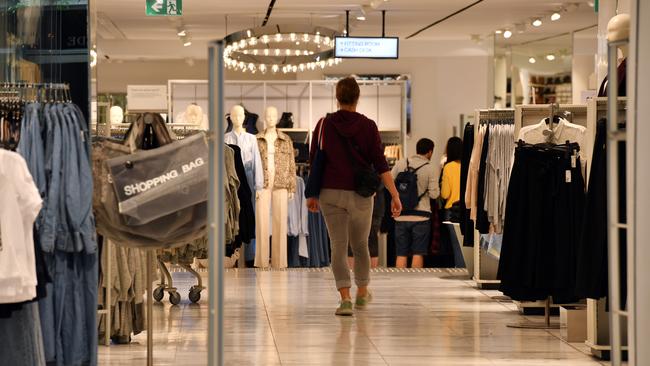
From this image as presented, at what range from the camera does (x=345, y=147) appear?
27.0ft

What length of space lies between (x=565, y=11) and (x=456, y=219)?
3883mm

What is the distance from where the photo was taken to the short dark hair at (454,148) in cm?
1254

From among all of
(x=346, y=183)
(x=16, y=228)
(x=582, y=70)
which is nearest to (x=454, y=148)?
(x=346, y=183)

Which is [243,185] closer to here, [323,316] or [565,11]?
[323,316]

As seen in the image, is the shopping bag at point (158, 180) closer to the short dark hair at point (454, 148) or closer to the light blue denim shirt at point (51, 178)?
the light blue denim shirt at point (51, 178)

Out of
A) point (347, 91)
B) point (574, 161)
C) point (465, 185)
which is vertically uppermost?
point (347, 91)

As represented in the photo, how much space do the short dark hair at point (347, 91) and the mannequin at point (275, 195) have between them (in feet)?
15.4

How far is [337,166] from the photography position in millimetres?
8148

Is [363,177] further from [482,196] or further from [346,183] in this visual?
[482,196]

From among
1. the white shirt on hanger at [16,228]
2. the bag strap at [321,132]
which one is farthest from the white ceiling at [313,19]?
the white shirt on hanger at [16,228]

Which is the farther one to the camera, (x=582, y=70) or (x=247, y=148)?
(x=582, y=70)

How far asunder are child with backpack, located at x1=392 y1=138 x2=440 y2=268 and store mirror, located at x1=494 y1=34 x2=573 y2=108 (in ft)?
12.2

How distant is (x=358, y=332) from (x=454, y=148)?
5.34 meters

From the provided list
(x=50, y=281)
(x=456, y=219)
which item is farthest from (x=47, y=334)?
(x=456, y=219)
